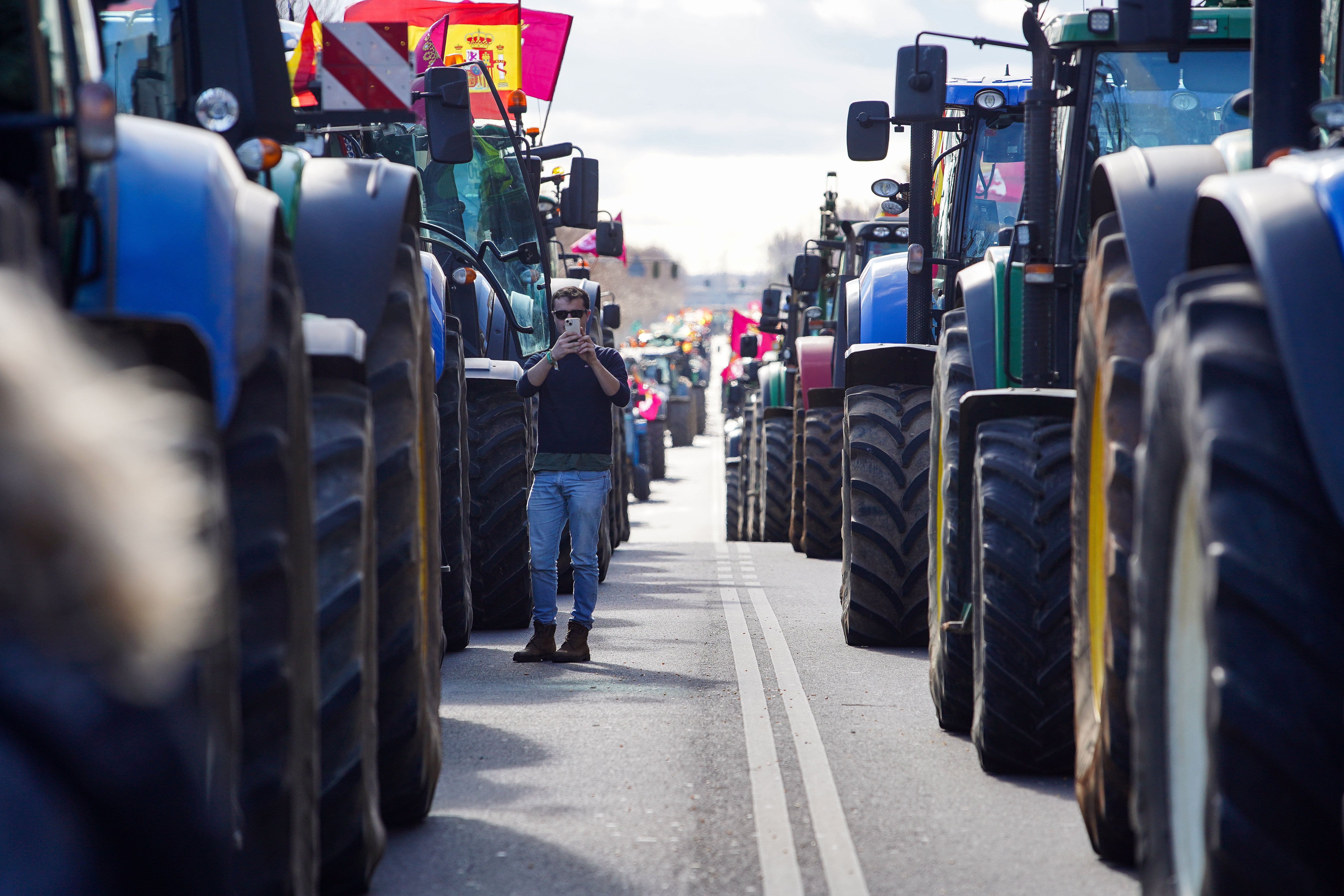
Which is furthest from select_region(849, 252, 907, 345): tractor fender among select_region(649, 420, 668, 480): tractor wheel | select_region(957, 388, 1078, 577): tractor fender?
select_region(649, 420, 668, 480): tractor wheel

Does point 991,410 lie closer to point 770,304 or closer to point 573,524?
point 573,524

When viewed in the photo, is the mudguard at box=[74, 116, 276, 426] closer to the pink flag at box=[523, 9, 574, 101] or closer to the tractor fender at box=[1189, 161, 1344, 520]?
the tractor fender at box=[1189, 161, 1344, 520]

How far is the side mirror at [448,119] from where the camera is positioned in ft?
25.7

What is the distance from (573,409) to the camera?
29.1 ft

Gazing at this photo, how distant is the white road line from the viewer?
179 inches

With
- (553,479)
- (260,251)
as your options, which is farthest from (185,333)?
(553,479)

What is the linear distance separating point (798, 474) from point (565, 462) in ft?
27.5

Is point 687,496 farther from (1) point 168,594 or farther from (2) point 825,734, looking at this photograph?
(1) point 168,594

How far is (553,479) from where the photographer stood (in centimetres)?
890

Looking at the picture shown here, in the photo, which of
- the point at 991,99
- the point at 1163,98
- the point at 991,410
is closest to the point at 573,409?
the point at 991,99

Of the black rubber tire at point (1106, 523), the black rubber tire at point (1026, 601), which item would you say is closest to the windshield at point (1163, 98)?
the black rubber tire at point (1026, 601)

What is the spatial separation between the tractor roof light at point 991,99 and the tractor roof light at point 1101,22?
7.55 feet

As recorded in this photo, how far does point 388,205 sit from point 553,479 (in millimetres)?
4065

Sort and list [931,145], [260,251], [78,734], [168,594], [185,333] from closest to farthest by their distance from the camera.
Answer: [168,594]
[78,734]
[185,333]
[260,251]
[931,145]
